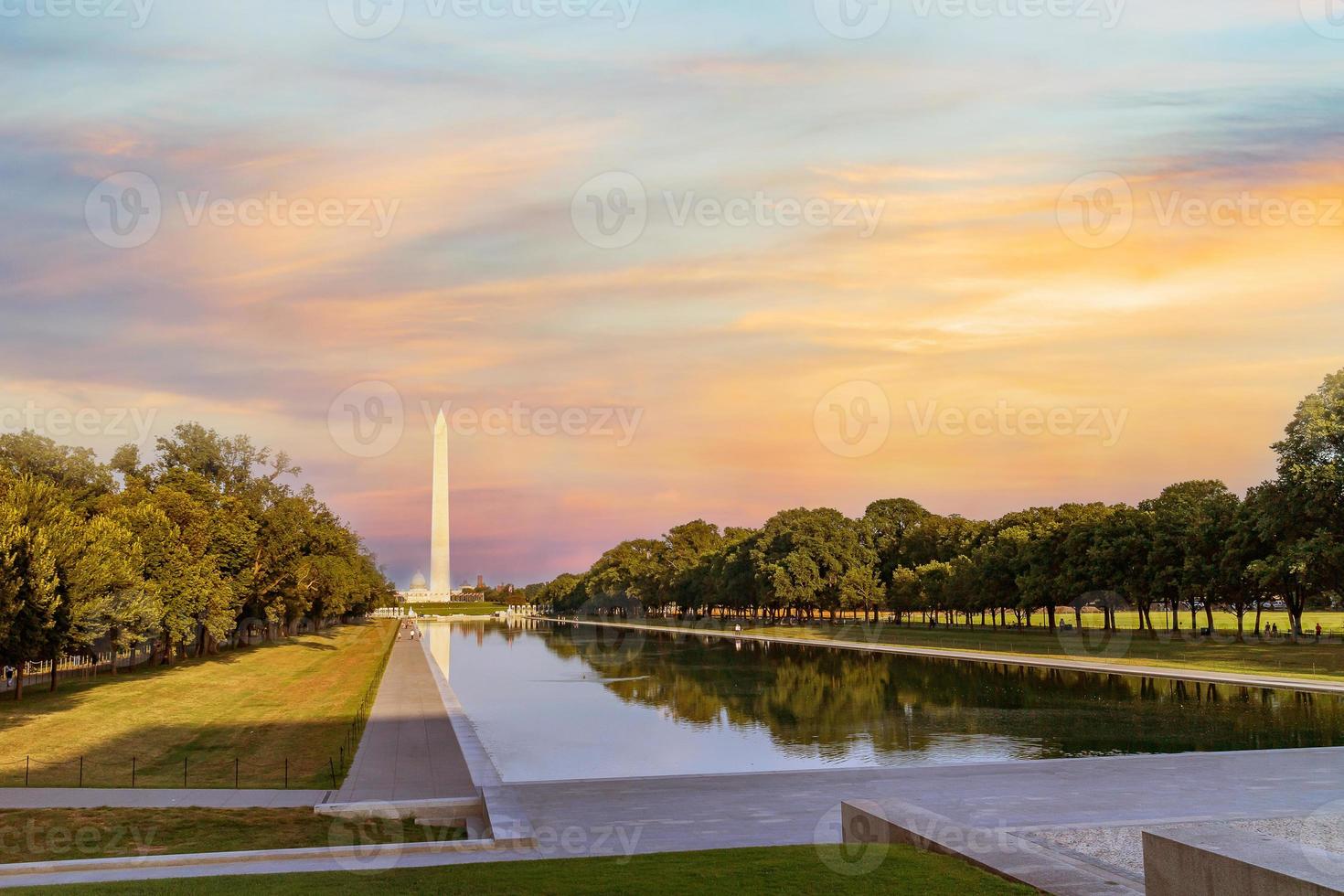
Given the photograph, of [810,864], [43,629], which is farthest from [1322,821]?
[43,629]

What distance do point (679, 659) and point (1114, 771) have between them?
2013 inches

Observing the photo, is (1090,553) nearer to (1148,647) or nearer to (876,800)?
(1148,647)

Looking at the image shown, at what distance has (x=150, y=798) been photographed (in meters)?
22.2

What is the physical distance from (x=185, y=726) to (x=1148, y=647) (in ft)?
173

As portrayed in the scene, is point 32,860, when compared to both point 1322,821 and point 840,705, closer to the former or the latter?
point 1322,821

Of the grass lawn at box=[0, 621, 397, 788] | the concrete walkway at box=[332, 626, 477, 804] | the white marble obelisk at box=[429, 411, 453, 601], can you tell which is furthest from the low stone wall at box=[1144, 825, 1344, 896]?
the white marble obelisk at box=[429, 411, 453, 601]

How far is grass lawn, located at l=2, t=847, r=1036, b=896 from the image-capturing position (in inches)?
468

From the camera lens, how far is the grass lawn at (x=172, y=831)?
674 inches

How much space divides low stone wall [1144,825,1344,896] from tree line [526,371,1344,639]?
46408 millimetres

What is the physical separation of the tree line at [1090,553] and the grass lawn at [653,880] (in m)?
45.5

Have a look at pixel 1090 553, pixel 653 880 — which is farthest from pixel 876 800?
pixel 1090 553

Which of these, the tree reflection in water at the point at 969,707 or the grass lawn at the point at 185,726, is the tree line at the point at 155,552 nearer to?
the grass lawn at the point at 185,726

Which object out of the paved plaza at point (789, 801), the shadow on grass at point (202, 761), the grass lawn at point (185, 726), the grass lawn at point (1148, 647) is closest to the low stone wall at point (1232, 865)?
the paved plaza at point (789, 801)

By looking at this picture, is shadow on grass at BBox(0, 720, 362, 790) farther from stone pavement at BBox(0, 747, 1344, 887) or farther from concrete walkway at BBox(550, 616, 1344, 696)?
concrete walkway at BBox(550, 616, 1344, 696)
